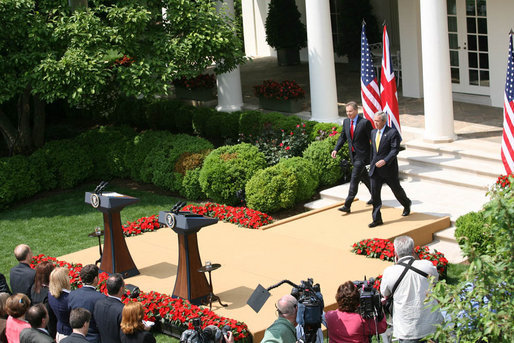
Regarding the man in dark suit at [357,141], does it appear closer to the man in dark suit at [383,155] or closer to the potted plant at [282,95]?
the man in dark suit at [383,155]

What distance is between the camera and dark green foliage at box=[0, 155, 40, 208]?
16.4 meters

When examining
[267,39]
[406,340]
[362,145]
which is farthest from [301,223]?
[267,39]

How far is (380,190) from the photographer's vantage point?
12.5m

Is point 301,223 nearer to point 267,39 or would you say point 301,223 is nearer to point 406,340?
point 406,340

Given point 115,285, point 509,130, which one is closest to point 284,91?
point 509,130

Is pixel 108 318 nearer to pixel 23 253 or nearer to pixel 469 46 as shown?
pixel 23 253

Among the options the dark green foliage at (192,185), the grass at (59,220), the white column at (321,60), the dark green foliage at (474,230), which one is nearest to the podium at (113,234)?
the grass at (59,220)

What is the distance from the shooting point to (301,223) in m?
13.7

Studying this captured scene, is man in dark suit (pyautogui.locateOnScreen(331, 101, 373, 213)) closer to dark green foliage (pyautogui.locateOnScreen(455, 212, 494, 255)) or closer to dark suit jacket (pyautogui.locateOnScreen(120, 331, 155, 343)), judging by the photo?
dark green foliage (pyautogui.locateOnScreen(455, 212, 494, 255))

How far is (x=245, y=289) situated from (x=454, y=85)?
1054 centimetres

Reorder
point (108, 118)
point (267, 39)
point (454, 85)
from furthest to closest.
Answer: point (267, 39) < point (108, 118) < point (454, 85)

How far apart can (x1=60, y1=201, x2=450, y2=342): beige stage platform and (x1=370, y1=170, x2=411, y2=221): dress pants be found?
275 mm

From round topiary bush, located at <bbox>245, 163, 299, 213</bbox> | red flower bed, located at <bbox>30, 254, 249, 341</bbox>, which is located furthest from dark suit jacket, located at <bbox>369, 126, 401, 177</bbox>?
red flower bed, located at <bbox>30, 254, 249, 341</bbox>

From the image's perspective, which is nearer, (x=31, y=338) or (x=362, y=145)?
(x=31, y=338)
